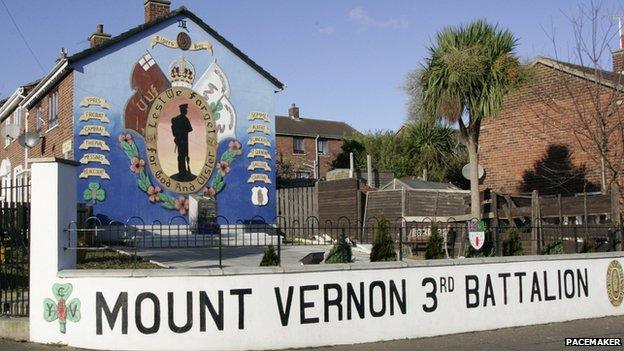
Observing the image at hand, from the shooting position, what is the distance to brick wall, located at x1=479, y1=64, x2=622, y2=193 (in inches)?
842

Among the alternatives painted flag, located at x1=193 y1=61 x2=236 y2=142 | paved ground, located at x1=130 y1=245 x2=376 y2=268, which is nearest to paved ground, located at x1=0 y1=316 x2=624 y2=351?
paved ground, located at x1=130 y1=245 x2=376 y2=268

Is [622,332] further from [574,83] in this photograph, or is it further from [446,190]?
[574,83]

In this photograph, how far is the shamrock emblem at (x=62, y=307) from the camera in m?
8.92

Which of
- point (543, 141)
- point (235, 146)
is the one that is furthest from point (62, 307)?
point (543, 141)

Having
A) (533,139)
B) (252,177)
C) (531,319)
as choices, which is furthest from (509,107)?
→ (531,319)

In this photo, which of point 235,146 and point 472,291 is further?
point 235,146

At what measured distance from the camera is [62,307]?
8961mm

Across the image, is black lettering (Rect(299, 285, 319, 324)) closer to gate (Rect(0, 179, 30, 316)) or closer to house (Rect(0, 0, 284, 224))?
gate (Rect(0, 179, 30, 316))

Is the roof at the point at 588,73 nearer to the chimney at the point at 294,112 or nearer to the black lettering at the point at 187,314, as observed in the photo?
the black lettering at the point at 187,314

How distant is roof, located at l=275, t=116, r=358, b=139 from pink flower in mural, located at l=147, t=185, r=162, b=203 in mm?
24365

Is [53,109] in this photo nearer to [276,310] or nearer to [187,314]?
[187,314]

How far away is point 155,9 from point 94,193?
6735 mm

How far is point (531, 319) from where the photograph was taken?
37.9 feet

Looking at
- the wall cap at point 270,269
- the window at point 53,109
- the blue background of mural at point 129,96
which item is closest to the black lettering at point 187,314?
the wall cap at point 270,269
